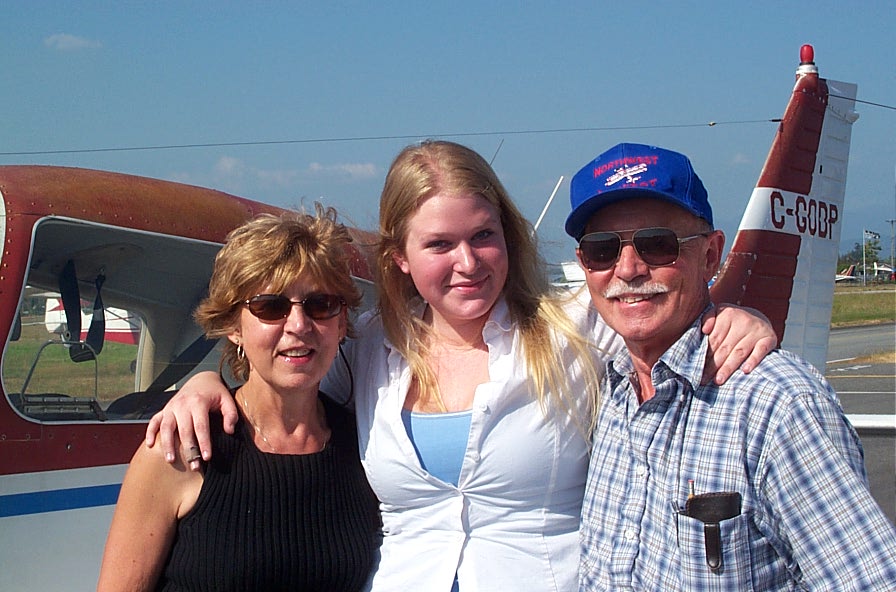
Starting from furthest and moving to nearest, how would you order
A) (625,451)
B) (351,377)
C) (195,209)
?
(195,209)
(351,377)
(625,451)

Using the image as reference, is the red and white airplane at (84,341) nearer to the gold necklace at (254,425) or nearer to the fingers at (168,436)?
the gold necklace at (254,425)

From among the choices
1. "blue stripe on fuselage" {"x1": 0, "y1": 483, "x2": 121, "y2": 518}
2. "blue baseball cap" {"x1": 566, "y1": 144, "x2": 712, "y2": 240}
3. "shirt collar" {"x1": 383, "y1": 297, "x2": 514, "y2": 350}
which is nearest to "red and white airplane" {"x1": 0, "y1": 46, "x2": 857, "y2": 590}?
"blue stripe on fuselage" {"x1": 0, "y1": 483, "x2": 121, "y2": 518}

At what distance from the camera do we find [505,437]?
6.31 feet

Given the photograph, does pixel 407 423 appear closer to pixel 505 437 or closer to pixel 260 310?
pixel 505 437

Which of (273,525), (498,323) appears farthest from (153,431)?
(498,323)

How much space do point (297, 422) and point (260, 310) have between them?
0.30m

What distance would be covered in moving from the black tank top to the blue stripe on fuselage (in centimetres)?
99

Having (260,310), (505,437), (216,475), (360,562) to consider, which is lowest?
(360,562)

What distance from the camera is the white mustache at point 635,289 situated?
1.70 m

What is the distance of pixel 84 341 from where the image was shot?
A: 2.94 metres

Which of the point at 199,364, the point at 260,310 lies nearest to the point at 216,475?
the point at 260,310

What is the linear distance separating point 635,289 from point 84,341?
2.05 meters

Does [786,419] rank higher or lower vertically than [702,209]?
lower

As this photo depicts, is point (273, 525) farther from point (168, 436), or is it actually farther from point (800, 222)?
point (800, 222)
